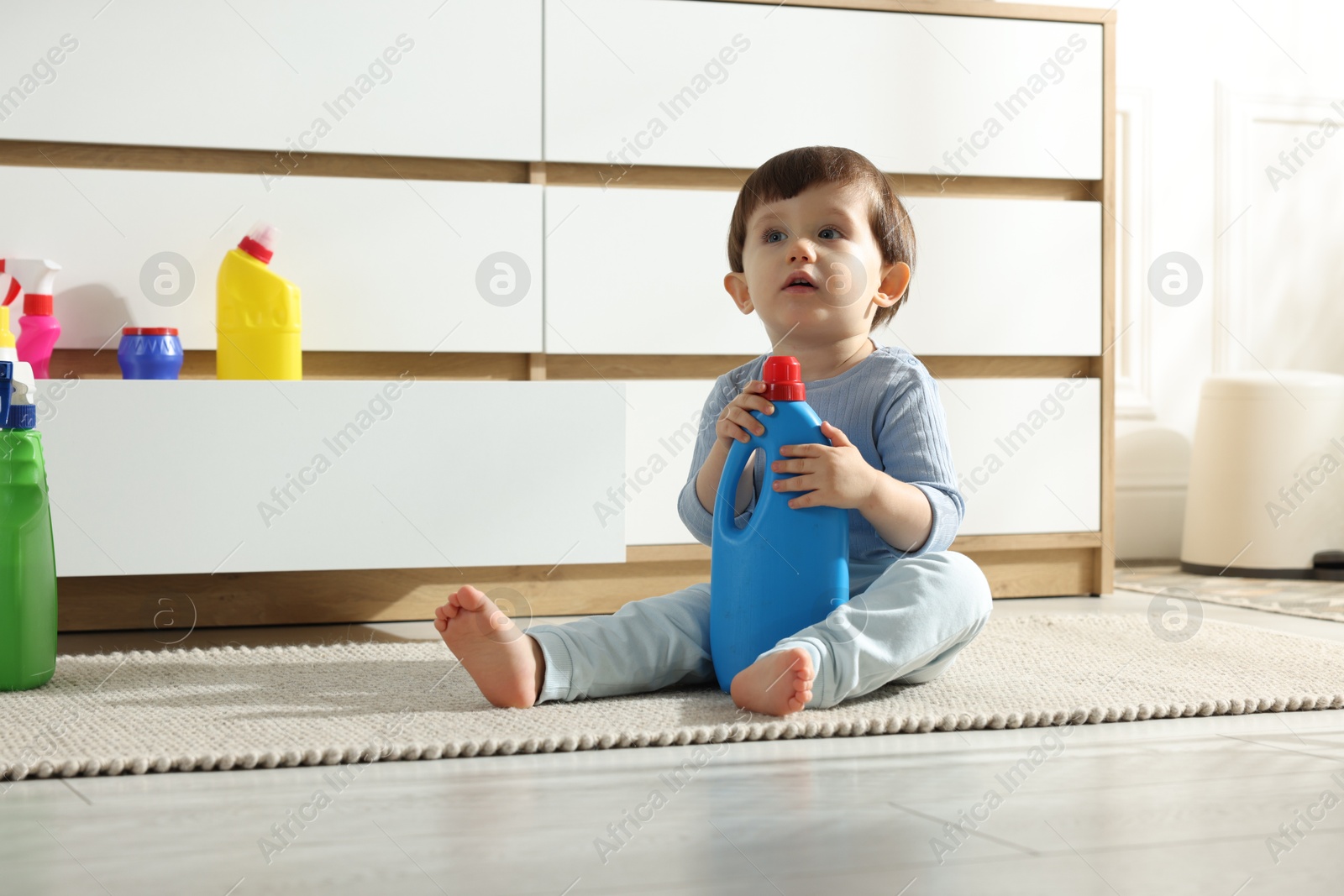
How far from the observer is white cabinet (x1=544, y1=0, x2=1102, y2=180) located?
5.35 feet

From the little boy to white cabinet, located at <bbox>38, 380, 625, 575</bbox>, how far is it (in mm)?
299

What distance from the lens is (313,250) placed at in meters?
1.55

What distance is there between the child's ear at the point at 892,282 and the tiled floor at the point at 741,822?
1.48 feet

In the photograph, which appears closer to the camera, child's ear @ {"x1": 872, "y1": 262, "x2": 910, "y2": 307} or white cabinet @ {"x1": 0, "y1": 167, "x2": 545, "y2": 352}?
child's ear @ {"x1": 872, "y1": 262, "x2": 910, "y2": 307}

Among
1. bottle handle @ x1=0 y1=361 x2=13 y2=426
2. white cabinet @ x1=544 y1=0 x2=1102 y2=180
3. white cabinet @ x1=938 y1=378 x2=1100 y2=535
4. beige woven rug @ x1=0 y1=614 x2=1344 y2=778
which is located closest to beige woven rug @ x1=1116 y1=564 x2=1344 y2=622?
white cabinet @ x1=938 y1=378 x2=1100 y2=535

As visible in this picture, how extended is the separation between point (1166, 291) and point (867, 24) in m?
1.03

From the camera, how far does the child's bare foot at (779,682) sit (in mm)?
920

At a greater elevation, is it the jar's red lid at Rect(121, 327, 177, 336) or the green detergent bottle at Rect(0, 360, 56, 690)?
the jar's red lid at Rect(121, 327, 177, 336)

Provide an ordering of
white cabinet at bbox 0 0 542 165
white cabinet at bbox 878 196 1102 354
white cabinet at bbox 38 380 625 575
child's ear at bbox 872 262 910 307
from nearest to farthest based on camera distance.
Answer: child's ear at bbox 872 262 910 307, white cabinet at bbox 38 380 625 575, white cabinet at bbox 0 0 542 165, white cabinet at bbox 878 196 1102 354

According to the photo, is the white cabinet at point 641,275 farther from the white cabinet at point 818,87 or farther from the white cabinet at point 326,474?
the white cabinet at point 326,474

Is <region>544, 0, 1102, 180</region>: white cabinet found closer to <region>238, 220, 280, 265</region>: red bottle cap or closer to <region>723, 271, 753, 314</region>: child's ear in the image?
<region>238, 220, 280, 265</region>: red bottle cap

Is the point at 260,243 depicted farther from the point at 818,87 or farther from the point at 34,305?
the point at 818,87

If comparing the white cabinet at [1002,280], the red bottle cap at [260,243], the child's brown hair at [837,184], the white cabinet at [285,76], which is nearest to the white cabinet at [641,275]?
the white cabinet at [285,76]

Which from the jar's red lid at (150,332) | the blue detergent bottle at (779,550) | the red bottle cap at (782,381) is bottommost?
the blue detergent bottle at (779,550)
